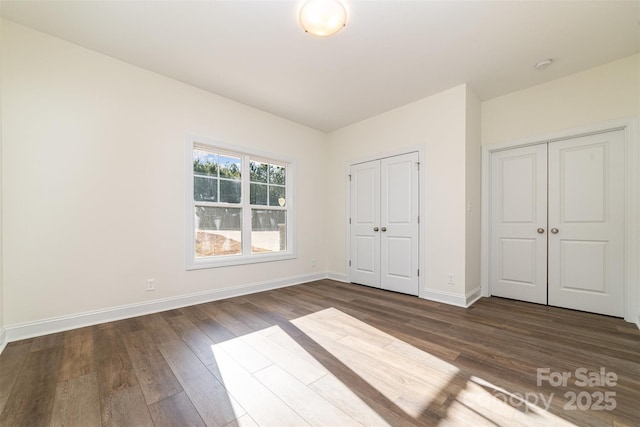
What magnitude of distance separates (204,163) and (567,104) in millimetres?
4664

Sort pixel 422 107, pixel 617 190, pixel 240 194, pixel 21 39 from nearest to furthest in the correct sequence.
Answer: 1. pixel 21 39
2. pixel 617 190
3. pixel 422 107
4. pixel 240 194

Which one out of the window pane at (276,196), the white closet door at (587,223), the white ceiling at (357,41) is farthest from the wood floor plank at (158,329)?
the white closet door at (587,223)

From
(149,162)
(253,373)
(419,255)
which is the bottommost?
(253,373)

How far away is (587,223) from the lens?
119 inches

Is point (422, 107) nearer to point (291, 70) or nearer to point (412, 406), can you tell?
point (291, 70)

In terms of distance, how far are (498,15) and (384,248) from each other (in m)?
3.02

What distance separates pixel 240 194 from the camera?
3.89 metres

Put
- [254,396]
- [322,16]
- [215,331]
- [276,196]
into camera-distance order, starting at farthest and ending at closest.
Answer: [276,196] < [215,331] < [322,16] < [254,396]

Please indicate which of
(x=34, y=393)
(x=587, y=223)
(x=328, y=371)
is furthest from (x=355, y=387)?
(x=587, y=223)

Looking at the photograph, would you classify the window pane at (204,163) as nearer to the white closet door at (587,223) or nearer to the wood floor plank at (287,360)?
the wood floor plank at (287,360)

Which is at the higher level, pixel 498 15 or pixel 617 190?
pixel 498 15

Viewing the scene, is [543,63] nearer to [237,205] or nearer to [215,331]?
[237,205]

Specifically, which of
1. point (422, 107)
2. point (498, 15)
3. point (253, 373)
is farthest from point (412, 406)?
point (422, 107)

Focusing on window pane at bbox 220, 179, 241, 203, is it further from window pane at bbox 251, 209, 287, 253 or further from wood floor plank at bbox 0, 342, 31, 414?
wood floor plank at bbox 0, 342, 31, 414
